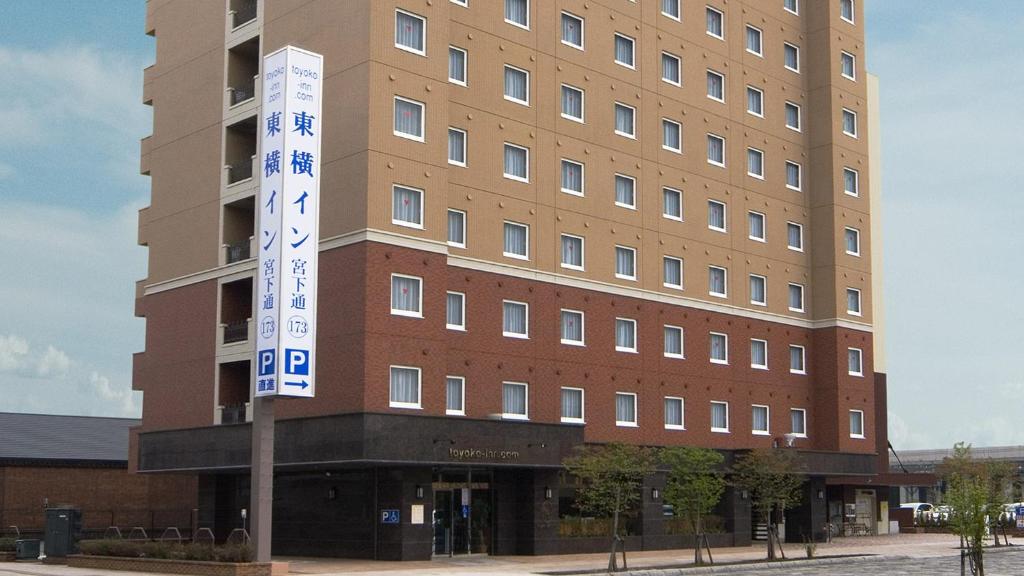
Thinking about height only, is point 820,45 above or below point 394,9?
above

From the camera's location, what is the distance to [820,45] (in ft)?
231

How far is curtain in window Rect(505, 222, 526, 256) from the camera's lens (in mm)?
54125

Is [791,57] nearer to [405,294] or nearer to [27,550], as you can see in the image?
[405,294]

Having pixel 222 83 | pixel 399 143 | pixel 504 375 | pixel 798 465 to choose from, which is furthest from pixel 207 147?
pixel 798 465

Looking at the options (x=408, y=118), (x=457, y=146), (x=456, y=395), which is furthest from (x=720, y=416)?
(x=408, y=118)

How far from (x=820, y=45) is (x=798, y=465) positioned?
24585 millimetres

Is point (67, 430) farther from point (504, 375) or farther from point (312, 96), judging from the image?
point (312, 96)

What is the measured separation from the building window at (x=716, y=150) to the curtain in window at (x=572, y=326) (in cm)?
1273

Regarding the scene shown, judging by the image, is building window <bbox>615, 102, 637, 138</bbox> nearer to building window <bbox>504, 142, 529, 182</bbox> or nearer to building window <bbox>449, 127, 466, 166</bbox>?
building window <bbox>504, 142, 529, 182</bbox>

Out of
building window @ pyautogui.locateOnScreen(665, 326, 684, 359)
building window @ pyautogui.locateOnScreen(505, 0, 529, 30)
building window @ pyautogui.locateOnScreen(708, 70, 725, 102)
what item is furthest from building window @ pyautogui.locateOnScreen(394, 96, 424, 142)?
building window @ pyautogui.locateOnScreen(708, 70, 725, 102)

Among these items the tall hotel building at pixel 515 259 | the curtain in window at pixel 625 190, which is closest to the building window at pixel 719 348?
the tall hotel building at pixel 515 259

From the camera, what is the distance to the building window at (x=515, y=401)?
174 feet

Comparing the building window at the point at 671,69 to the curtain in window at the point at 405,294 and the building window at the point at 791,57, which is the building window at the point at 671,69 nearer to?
the building window at the point at 791,57

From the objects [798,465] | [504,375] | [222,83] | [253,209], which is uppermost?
[222,83]
